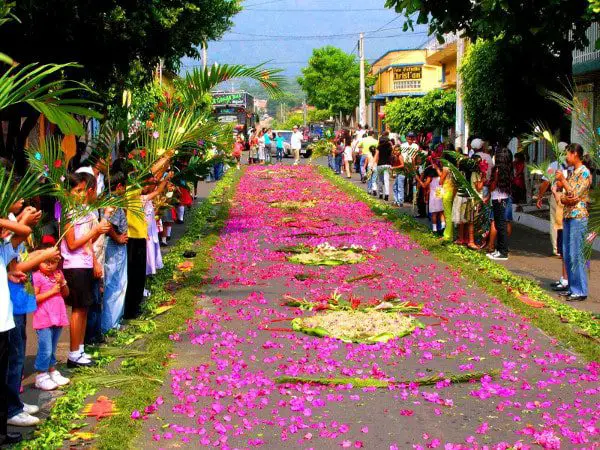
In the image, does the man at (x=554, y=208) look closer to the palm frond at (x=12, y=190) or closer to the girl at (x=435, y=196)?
the girl at (x=435, y=196)

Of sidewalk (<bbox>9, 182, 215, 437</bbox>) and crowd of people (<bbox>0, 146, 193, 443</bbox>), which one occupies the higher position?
crowd of people (<bbox>0, 146, 193, 443</bbox>)

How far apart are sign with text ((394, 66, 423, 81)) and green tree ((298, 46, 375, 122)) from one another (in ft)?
43.7

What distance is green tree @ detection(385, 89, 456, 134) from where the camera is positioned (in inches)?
1448

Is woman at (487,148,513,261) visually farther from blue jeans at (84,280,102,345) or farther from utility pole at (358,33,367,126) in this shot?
utility pole at (358,33,367,126)

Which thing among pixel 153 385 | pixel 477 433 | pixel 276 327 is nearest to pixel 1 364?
pixel 153 385

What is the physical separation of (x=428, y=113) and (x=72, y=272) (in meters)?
30.2

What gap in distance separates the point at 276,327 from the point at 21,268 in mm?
4042

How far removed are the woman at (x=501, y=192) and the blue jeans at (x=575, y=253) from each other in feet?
9.50

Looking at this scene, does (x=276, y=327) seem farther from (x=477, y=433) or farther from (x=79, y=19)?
(x=79, y=19)

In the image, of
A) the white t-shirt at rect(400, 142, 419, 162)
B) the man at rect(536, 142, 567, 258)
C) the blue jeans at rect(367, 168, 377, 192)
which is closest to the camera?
the man at rect(536, 142, 567, 258)

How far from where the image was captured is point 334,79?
84750 mm

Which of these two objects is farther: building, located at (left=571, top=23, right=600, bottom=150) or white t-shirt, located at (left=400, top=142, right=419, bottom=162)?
building, located at (left=571, top=23, right=600, bottom=150)

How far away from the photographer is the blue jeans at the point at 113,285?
977 centimetres

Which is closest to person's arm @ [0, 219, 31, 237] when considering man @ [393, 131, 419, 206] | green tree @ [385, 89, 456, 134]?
man @ [393, 131, 419, 206]
